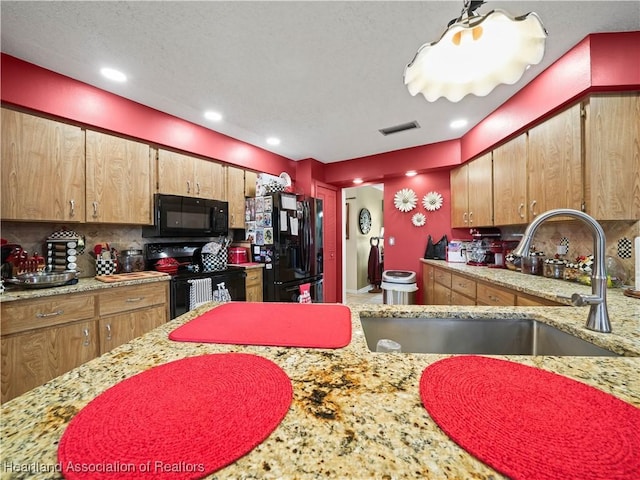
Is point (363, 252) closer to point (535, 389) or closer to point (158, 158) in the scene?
point (158, 158)

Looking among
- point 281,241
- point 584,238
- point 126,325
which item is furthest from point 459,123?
point 126,325

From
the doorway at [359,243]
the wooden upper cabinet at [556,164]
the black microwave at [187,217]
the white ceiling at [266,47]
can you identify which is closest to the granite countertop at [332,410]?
the wooden upper cabinet at [556,164]

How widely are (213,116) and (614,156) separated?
3136 millimetres

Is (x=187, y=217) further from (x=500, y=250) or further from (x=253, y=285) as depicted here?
(x=500, y=250)

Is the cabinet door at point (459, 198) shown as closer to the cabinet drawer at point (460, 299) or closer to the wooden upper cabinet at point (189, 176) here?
the cabinet drawer at point (460, 299)

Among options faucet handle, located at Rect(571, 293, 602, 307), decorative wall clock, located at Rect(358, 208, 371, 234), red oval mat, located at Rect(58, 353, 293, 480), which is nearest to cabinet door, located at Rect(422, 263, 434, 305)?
decorative wall clock, located at Rect(358, 208, 371, 234)

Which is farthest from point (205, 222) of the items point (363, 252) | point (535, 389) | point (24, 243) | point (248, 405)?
point (363, 252)

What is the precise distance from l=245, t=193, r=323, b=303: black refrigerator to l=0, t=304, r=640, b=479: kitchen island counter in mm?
2369

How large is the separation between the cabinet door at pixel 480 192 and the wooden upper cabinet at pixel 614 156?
41.0 inches

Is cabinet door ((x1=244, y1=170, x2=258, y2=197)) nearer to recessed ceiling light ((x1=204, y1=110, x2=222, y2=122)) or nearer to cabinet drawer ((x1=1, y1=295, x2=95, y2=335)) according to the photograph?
recessed ceiling light ((x1=204, y1=110, x2=222, y2=122))

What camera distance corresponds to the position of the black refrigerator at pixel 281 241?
3.14 m

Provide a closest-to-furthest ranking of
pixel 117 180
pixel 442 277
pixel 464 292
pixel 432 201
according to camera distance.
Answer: pixel 117 180 → pixel 464 292 → pixel 442 277 → pixel 432 201

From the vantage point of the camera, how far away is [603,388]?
53 centimetres

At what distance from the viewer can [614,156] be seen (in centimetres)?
160
